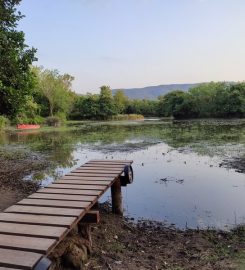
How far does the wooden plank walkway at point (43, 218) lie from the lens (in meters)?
3.00

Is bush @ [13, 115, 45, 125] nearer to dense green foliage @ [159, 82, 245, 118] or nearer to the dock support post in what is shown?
the dock support post

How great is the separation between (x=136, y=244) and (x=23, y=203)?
2145 millimetres

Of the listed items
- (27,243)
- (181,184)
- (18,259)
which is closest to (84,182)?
(27,243)

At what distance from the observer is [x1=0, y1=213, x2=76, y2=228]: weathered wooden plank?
3.74m

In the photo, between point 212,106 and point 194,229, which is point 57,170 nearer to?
point 194,229

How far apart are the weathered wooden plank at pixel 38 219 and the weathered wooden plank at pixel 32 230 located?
0.09 metres

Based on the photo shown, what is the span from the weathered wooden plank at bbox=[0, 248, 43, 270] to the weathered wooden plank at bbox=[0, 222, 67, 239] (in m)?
0.37

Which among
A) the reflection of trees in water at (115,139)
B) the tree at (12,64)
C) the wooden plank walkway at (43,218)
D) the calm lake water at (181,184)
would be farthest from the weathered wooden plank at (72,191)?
the reflection of trees in water at (115,139)

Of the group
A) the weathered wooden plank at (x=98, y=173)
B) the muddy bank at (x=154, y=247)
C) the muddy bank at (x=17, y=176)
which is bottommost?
the muddy bank at (x=154, y=247)

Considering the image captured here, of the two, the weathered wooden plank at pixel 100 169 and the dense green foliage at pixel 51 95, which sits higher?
the dense green foliage at pixel 51 95

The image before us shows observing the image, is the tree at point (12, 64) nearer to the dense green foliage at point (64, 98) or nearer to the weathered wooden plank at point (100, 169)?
the dense green foliage at point (64, 98)

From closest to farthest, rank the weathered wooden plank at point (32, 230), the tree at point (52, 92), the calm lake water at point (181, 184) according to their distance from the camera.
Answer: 1. the weathered wooden plank at point (32, 230)
2. the calm lake water at point (181, 184)
3. the tree at point (52, 92)

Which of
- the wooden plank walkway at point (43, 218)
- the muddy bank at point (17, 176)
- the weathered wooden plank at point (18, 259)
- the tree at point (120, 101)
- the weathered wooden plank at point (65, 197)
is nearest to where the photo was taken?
the weathered wooden plank at point (18, 259)

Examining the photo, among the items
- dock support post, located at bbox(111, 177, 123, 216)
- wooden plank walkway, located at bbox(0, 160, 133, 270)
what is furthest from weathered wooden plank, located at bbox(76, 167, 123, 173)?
wooden plank walkway, located at bbox(0, 160, 133, 270)
